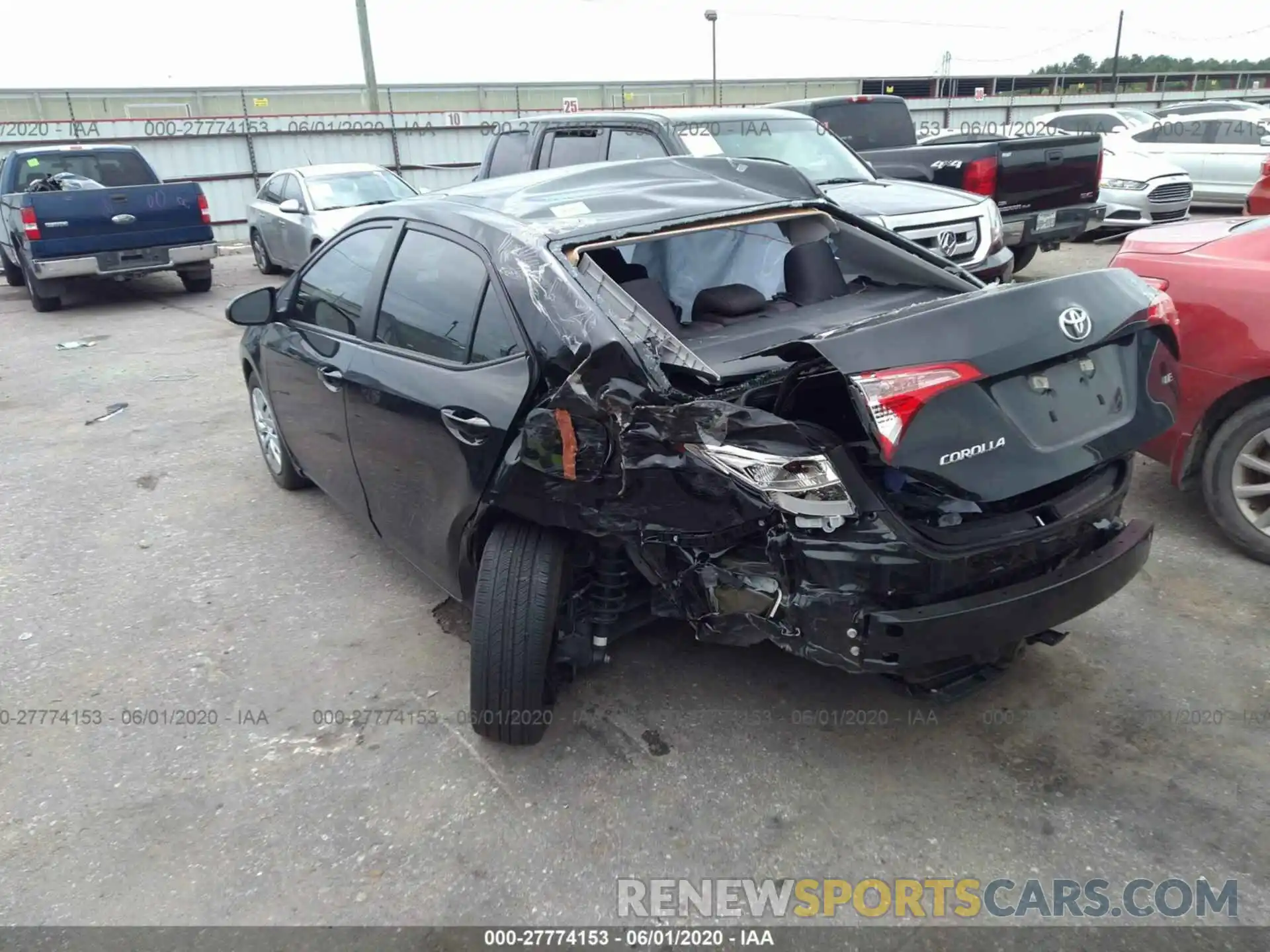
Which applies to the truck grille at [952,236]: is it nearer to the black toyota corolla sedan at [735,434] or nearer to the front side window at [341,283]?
the black toyota corolla sedan at [735,434]

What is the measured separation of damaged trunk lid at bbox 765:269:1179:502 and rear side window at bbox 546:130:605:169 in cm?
519

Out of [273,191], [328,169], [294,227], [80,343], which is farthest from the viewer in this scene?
[273,191]

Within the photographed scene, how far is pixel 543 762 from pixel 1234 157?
50.6 feet

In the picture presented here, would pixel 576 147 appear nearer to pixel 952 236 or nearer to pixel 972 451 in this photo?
pixel 952 236

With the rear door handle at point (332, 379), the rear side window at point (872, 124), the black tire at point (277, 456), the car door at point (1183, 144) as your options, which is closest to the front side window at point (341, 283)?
the rear door handle at point (332, 379)

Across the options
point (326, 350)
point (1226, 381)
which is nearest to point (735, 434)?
point (326, 350)

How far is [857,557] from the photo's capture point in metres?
2.38

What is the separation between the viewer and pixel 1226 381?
383 cm

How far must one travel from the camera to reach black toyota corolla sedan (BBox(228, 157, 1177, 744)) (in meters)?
2.39

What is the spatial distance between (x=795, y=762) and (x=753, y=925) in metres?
0.63

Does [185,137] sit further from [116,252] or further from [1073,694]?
[1073,694]

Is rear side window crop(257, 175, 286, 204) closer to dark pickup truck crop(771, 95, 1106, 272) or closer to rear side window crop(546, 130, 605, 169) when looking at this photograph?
rear side window crop(546, 130, 605, 169)

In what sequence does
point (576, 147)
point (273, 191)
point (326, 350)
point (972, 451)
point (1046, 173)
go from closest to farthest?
point (972, 451)
point (326, 350)
point (576, 147)
point (1046, 173)
point (273, 191)

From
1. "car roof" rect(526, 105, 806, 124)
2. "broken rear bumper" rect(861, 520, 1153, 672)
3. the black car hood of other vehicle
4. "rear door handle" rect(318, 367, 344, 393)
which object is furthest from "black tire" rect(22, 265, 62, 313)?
"broken rear bumper" rect(861, 520, 1153, 672)
